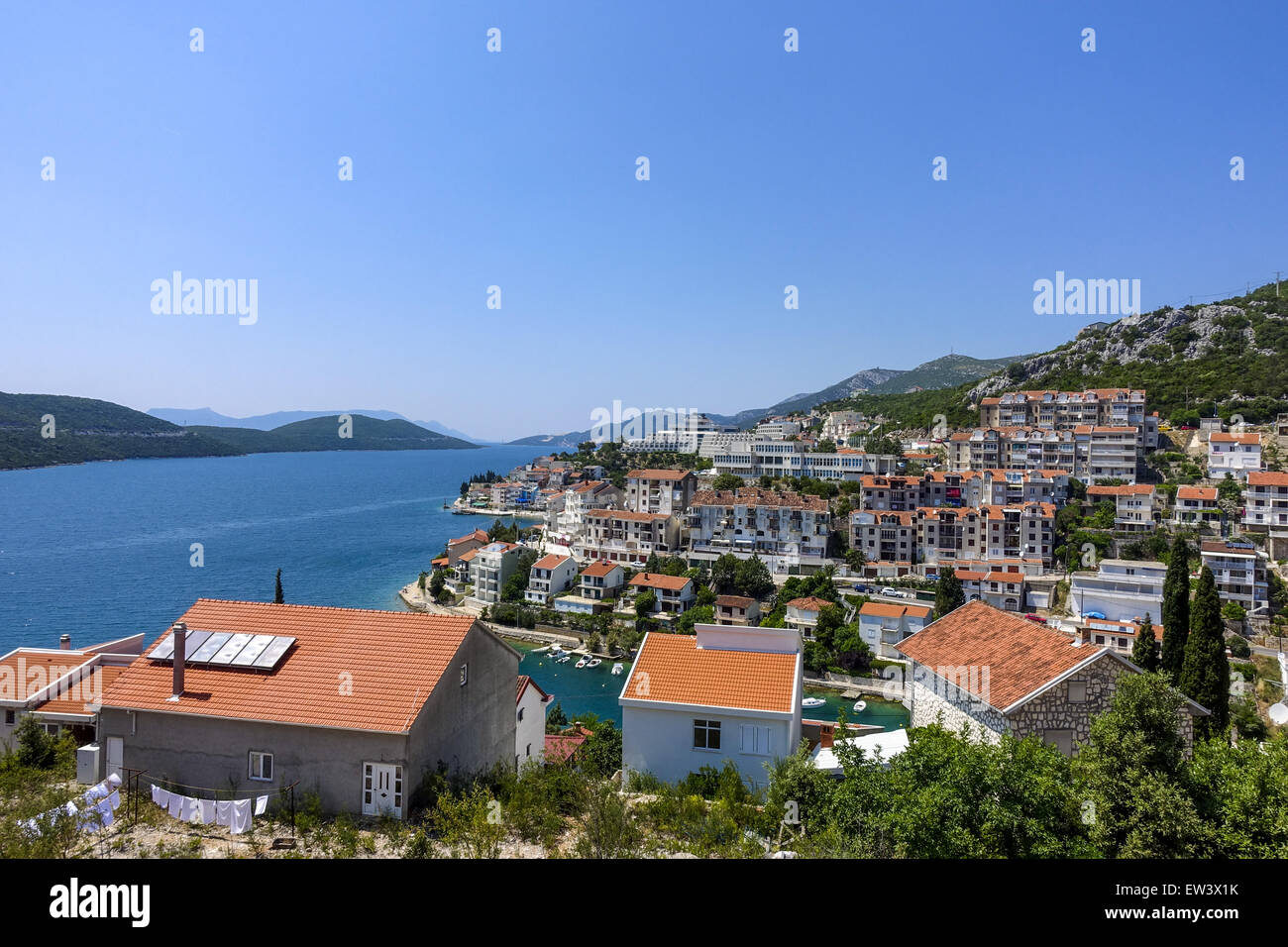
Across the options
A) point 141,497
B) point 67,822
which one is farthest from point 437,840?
point 141,497

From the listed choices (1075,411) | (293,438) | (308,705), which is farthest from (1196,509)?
(293,438)

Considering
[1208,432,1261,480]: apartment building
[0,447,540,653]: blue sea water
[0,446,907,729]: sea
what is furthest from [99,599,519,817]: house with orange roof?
[1208,432,1261,480]: apartment building

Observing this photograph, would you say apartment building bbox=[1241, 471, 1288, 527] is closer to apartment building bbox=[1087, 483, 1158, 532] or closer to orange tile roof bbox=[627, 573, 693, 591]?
apartment building bbox=[1087, 483, 1158, 532]

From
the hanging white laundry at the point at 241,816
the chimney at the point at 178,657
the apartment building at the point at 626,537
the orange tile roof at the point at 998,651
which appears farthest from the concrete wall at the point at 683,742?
the apartment building at the point at 626,537

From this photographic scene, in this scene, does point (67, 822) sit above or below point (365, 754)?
above

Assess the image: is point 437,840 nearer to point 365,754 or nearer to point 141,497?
point 365,754

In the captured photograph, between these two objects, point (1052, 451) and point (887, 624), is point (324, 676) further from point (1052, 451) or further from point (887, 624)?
point (1052, 451)

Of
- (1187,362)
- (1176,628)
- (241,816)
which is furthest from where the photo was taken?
(1187,362)
